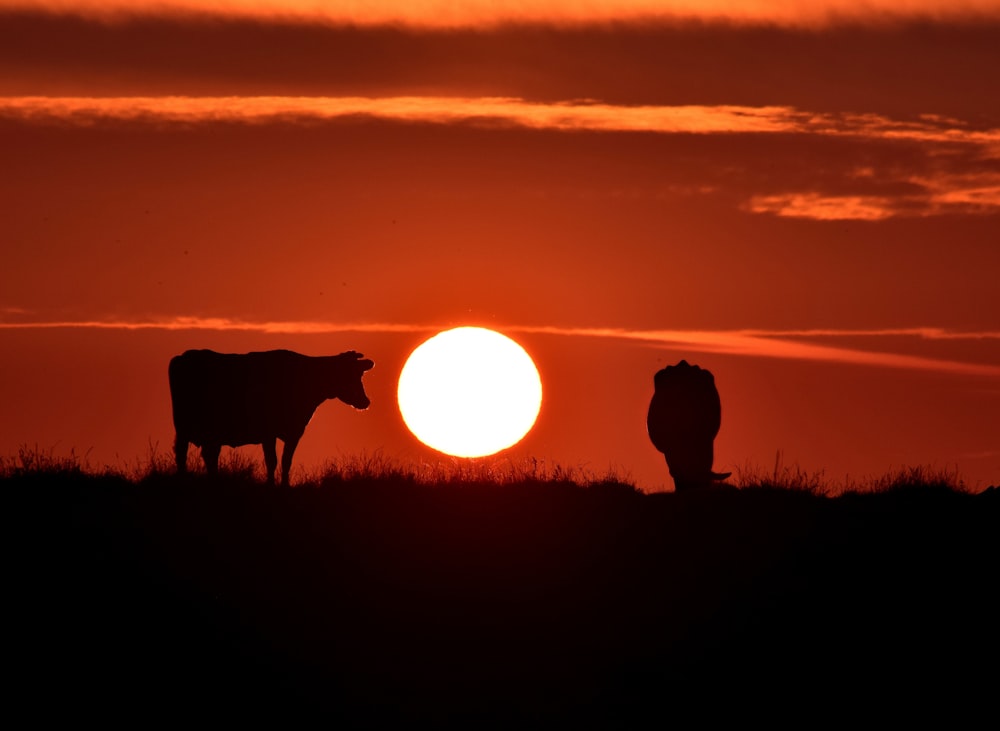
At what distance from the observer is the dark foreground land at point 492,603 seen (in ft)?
66.9

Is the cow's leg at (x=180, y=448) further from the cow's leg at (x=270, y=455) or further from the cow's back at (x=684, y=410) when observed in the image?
the cow's back at (x=684, y=410)

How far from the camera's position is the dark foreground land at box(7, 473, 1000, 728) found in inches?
803

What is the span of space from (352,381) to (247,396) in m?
2.74

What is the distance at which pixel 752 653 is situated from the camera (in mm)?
21609

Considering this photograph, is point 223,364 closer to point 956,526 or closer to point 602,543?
point 602,543

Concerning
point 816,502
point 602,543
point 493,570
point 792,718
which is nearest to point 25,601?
point 493,570

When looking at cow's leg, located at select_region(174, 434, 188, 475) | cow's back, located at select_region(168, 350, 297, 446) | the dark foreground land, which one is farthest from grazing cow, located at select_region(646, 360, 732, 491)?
cow's leg, located at select_region(174, 434, 188, 475)

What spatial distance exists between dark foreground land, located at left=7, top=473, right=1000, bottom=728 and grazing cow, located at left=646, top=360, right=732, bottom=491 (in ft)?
19.1

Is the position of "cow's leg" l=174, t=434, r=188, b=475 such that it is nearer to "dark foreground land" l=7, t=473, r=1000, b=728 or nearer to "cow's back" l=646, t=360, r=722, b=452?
"dark foreground land" l=7, t=473, r=1000, b=728

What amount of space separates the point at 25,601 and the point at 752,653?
8.94 m

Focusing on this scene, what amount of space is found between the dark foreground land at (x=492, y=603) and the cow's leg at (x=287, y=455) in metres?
2.26

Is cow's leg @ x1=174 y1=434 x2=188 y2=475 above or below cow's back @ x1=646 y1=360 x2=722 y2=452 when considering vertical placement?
below

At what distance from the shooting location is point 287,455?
3077cm

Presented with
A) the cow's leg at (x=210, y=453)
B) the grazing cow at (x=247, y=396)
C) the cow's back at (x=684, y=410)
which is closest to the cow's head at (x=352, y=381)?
the grazing cow at (x=247, y=396)
